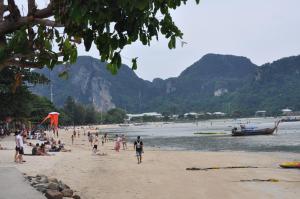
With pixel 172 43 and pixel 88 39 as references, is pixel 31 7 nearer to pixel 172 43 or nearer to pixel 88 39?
pixel 88 39

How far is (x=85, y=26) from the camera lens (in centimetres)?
464

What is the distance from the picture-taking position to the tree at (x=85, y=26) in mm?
4320

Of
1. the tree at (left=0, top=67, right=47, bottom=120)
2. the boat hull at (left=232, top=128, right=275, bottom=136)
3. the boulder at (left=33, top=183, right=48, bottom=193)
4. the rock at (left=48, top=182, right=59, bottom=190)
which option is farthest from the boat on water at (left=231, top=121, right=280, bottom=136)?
the boulder at (left=33, top=183, right=48, bottom=193)

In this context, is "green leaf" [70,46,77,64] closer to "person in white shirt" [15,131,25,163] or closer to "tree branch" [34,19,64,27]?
"tree branch" [34,19,64,27]

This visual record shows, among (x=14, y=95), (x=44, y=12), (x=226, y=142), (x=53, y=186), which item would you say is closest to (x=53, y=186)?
(x=53, y=186)

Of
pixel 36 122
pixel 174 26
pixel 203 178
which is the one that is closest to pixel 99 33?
pixel 174 26

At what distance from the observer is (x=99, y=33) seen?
192 inches

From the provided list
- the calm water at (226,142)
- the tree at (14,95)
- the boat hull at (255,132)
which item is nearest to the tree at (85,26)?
the tree at (14,95)

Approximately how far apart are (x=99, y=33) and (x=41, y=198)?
18.5 feet

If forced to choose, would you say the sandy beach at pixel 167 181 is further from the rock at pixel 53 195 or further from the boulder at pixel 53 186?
the rock at pixel 53 195

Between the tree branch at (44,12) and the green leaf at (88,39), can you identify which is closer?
the green leaf at (88,39)

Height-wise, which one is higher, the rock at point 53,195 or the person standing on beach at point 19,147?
the person standing on beach at point 19,147

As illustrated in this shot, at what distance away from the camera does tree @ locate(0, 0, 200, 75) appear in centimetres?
432

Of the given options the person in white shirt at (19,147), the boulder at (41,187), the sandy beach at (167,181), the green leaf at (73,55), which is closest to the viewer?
the green leaf at (73,55)
